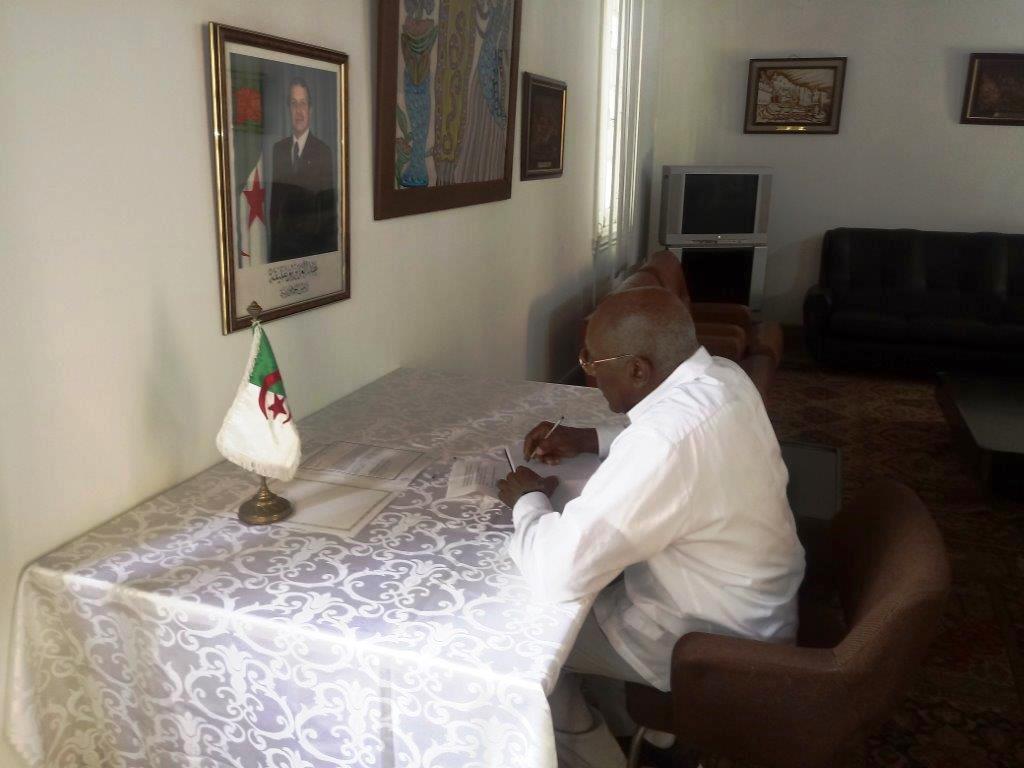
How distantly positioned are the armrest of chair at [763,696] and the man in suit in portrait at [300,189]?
49.9 inches

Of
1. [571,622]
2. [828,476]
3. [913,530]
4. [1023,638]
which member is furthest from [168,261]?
[1023,638]

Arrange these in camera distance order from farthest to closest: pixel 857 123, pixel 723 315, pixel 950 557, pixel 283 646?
pixel 857 123 < pixel 723 315 < pixel 950 557 < pixel 283 646

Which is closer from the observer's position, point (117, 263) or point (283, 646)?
point (283, 646)

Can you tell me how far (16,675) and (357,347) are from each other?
4.02 ft

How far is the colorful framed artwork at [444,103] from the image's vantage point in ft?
7.48

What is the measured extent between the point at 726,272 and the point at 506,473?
463cm

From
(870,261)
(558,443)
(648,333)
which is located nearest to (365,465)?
(558,443)

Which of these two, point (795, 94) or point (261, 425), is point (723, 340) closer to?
point (795, 94)

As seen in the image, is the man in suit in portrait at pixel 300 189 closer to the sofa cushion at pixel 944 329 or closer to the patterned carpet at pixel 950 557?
the patterned carpet at pixel 950 557

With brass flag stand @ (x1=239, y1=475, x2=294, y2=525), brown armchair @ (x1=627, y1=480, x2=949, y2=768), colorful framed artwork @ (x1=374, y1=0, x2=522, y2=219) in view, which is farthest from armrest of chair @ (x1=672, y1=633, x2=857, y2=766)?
colorful framed artwork @ (x1=374, y1=0, x2=522, y2=219)

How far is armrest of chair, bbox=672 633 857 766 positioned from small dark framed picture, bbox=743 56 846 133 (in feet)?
18.6

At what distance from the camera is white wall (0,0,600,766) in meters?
1.29

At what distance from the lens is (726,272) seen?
235 inches

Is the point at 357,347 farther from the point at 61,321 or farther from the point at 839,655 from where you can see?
the point at 839,655
